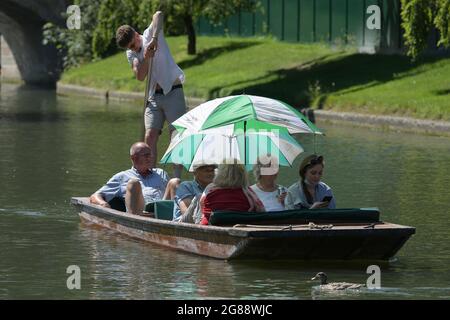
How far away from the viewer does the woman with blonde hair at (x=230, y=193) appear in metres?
15.1

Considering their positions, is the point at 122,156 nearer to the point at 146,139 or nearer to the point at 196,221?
the point at 146,139

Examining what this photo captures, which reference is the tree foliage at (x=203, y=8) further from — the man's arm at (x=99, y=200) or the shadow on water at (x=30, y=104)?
the man's arm at (x=99, y=200)

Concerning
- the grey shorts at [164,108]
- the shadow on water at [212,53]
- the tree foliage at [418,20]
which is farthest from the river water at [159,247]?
the shadow on water at [212,53]

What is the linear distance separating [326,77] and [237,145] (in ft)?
70.6

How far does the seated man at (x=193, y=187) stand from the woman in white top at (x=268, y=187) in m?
0.48

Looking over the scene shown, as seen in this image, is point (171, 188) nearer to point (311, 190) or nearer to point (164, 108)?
point (311, 190)

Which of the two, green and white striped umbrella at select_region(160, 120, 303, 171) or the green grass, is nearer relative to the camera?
green and white striped umbrella at select_region(160, 120, 303, 171)

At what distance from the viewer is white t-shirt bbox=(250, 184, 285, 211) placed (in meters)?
15.7

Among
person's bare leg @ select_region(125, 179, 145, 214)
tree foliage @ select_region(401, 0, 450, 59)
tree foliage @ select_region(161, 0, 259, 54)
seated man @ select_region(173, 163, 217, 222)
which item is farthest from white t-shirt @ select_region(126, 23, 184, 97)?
tree foliage @ select_region(161, 0, 259, 54)

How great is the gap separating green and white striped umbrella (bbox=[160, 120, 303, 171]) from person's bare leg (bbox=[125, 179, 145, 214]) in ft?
2.18

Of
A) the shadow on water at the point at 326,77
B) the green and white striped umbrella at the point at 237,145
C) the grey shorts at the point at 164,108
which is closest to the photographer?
the green and white striped umbrella at the point at 237,145

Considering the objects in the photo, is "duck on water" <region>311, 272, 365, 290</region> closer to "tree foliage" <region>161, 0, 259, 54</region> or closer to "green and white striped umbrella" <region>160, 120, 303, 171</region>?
"green and white striped umbrella" <region>160, 120, 303, 171</region>

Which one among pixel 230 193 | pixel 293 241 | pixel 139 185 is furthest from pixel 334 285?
pixel 139 185
